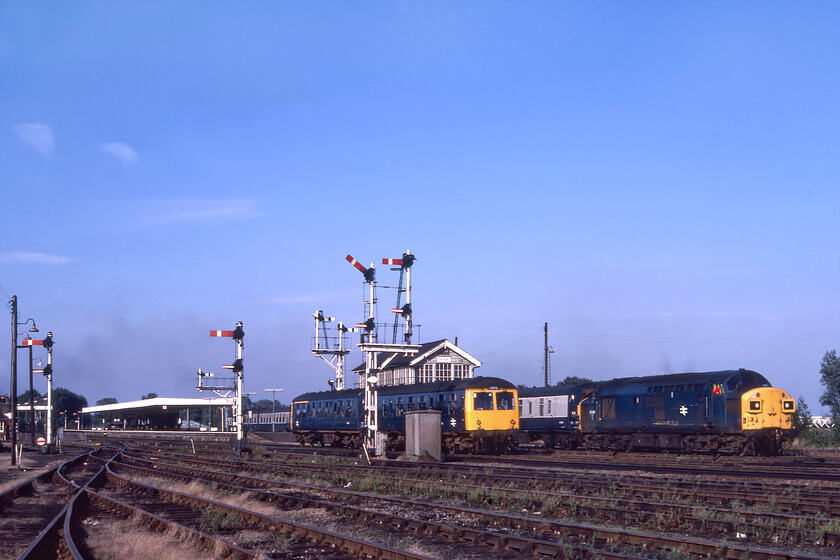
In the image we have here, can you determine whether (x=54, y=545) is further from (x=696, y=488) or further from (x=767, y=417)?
(x=767, y=417)

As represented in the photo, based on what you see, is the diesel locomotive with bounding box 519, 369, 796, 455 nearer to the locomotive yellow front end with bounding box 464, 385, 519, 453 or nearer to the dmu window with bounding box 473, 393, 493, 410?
the locomotive yellow front end with bounding box 464, 385, 519, 453

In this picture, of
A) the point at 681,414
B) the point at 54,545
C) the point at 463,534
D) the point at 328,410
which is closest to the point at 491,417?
the point at 681,414

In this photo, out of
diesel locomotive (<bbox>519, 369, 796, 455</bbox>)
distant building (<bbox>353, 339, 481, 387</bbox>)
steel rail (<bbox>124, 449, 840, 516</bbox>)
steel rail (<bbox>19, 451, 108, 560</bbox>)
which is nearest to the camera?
steel rail (<bbox>19, 451, 108, 560</bbox>)

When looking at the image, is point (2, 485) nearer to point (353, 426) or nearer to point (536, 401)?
point (353, 426)

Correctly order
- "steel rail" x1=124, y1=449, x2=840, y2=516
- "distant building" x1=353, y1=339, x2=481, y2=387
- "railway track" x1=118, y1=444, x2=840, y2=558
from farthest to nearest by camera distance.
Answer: "distant building" x1=353, y1=339, x2=481, y2=387
"steel rail" x1=124, y1=449, x2=840, y2=516
"railway track" x1=118, y1=444, x2=840, y2=558

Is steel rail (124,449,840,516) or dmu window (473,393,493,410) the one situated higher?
dmu window (473,393,493,410)

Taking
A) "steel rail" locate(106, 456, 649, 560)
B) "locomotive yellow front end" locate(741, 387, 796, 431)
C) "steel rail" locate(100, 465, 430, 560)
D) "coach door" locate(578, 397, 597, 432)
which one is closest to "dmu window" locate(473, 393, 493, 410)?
"coach door" locate(578, 397, 597, 432)

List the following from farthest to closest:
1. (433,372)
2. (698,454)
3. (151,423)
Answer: (151,423)
(433,372)
(698,454)

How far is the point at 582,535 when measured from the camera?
12656mm

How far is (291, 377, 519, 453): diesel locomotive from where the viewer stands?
3612 centimetres

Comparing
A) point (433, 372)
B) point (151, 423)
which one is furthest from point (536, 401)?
point (151, 423)

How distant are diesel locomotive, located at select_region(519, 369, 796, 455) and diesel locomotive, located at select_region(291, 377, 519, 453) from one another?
3686 mm

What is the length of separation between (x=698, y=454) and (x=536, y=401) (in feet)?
31.3

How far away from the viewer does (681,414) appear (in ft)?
108
